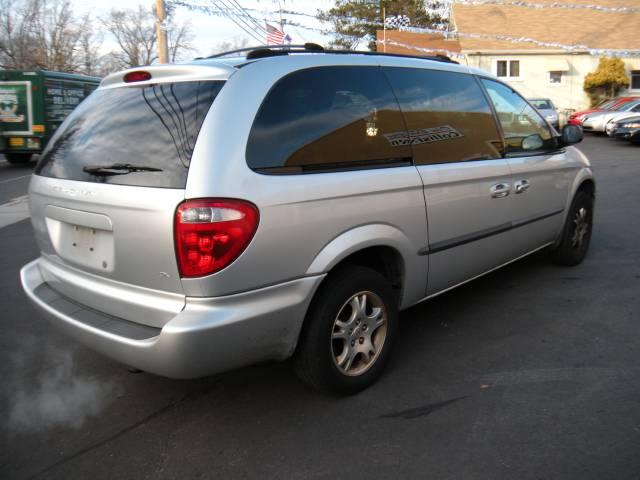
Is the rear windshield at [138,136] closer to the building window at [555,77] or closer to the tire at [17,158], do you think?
the tire at [17,158]

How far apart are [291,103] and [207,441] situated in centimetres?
172

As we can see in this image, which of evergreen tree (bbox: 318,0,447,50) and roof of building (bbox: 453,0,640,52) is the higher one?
evergreen tree (bbox: 318,0,447,50)

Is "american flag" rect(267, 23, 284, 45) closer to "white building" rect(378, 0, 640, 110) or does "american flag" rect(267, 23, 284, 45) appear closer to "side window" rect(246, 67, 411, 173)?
"white building" rect(378, 0, 640, 110)

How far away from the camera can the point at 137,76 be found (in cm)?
293

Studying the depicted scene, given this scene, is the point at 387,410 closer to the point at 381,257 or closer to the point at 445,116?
the point at 381,257

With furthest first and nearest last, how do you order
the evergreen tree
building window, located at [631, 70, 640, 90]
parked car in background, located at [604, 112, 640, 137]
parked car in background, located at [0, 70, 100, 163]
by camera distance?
the evergreen tree < building window, located at [631, 70, 640, 90] < parked car in background, located at [604, 112, 640, 137] < parked car in background, located at [0, 70, 100, 163]

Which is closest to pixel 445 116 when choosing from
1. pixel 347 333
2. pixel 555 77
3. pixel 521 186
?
pixel 521 186

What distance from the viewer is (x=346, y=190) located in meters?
2.84

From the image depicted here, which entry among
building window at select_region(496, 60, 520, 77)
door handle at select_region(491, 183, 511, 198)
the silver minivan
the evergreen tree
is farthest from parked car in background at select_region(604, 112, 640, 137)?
the evergreen tree

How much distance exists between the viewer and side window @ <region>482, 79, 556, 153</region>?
4184 mm

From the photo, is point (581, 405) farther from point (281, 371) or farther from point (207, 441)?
point (207, 441)

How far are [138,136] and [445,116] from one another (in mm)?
1970

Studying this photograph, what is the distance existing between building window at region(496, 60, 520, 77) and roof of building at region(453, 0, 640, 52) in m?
0.79

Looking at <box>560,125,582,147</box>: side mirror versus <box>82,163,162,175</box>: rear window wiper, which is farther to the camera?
<box>560,125,582,147</box>: side mirror
